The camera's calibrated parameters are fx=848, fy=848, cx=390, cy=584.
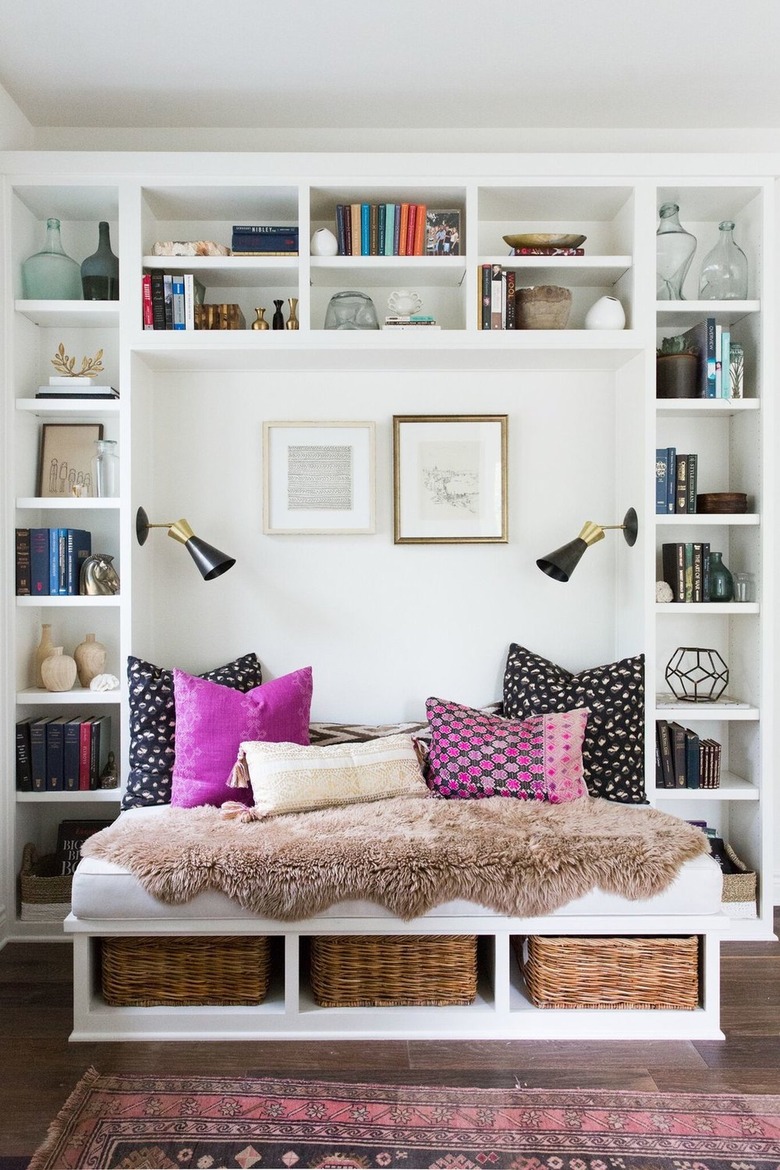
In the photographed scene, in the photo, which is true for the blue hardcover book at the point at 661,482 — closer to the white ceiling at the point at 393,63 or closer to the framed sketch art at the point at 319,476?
the framed sketch art at the point at 319,476

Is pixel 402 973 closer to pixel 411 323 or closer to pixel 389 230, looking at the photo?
pixel 411 323

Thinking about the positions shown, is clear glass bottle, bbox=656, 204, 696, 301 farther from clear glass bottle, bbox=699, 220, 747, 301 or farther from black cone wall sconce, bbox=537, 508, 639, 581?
black cone wall sconce, bbox=537, 508, 639, 581

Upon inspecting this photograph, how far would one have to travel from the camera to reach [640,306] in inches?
115

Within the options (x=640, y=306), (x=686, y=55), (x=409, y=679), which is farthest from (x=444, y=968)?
(x=686, y=55)

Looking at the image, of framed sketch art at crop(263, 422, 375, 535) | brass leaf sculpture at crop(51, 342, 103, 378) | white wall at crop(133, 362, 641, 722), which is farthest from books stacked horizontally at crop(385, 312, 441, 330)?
brass leaf sculpture at crop(51, 342, 103, 378)

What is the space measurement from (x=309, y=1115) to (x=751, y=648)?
2119 mm

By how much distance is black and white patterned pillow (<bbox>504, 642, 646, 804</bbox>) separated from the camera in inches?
114

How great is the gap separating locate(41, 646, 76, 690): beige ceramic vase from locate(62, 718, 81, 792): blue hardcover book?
15 cm

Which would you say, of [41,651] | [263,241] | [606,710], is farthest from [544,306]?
[41,651]

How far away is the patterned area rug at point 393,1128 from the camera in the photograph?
70.2 inches

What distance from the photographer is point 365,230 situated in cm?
293

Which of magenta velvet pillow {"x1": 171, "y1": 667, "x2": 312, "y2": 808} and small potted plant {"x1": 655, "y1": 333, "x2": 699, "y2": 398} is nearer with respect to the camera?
magenta velvet pillow {"x1": 171, "y1": 667, "x2": 312, "y2": 808}

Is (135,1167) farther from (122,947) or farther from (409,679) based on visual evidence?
(409,679)

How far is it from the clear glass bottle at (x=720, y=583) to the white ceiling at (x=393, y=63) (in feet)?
5.36
